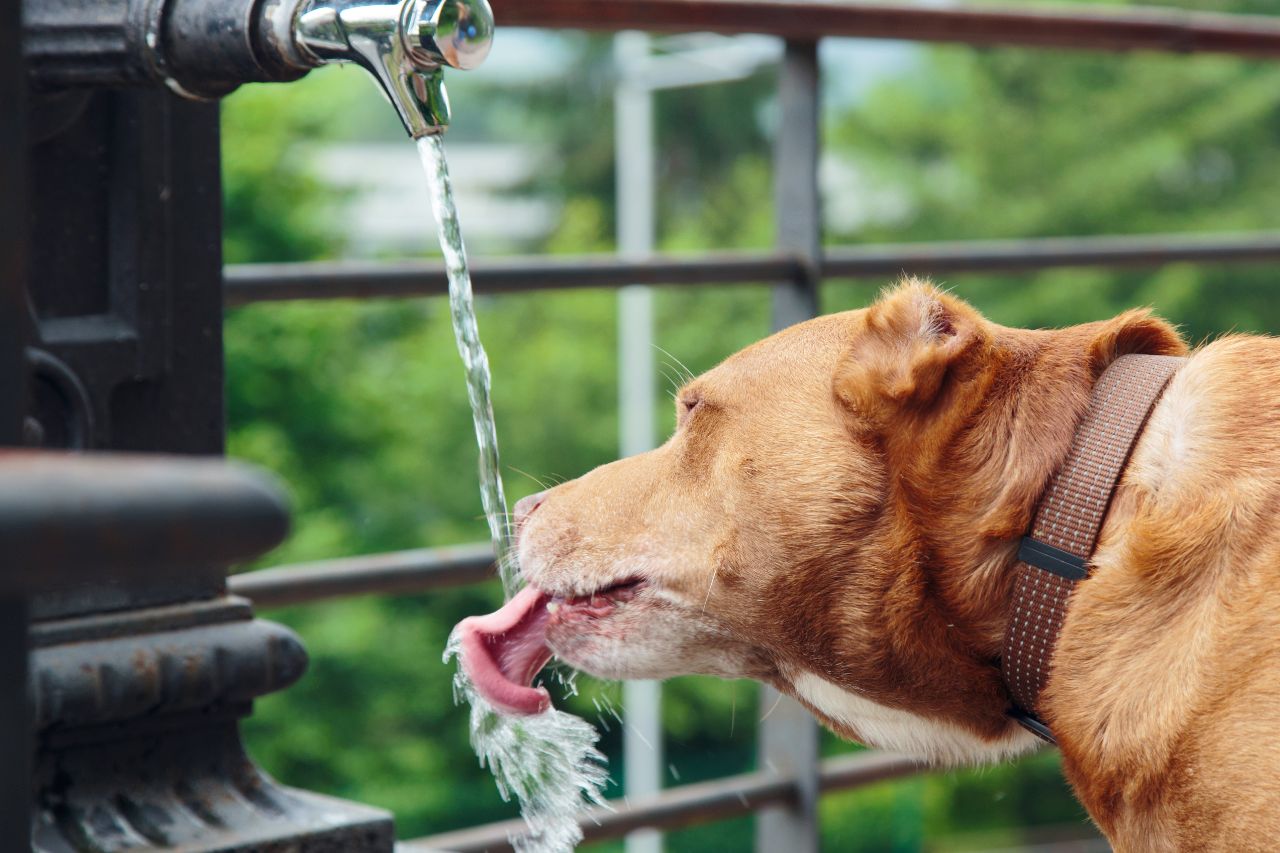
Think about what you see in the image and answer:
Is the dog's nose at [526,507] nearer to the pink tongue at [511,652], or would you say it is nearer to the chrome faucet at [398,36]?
the pink tongue at [511,652]

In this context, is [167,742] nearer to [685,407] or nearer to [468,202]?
[685,407]

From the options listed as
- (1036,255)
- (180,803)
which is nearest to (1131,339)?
(180,803)

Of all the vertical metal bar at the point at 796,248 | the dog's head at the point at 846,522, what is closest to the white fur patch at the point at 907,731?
the dog's head at the point at 846,522

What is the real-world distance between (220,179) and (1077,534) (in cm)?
93

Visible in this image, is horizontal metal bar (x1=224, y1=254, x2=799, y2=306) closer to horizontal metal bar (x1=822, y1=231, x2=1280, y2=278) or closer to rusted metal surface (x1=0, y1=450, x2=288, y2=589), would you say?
horizontal metal bar (x1=822, y1=231, x2=1280, y2=278)

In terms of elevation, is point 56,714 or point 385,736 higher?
point 56,714

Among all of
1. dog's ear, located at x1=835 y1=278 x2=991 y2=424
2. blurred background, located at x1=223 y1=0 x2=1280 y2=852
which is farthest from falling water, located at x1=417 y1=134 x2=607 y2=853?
blurred background, located at x1=223 y1=0 x2=1280 y2=852

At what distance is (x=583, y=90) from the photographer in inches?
1048

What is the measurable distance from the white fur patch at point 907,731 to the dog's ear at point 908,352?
0.34 metres

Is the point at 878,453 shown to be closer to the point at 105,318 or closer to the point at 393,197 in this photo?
the point at 105,318

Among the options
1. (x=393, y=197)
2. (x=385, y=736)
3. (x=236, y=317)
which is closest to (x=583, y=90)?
(x=393, y=197)

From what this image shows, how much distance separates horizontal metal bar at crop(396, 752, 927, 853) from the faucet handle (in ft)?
4.39

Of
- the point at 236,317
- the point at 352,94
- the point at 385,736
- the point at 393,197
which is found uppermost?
the point at 352,94

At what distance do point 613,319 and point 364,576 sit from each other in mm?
22184
